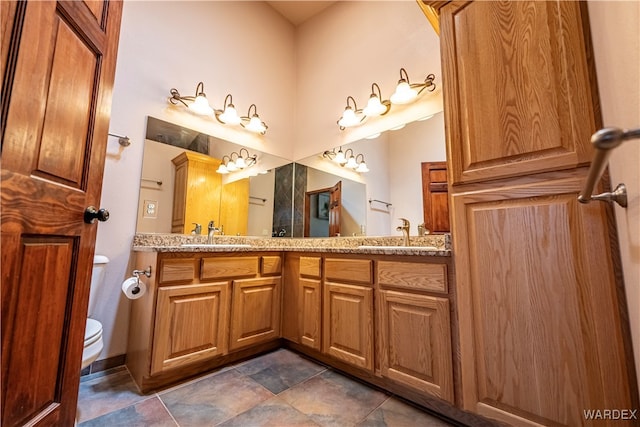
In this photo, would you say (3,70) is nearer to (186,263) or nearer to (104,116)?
(104,116)

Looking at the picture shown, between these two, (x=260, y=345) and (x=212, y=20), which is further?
(x=212, y=20)

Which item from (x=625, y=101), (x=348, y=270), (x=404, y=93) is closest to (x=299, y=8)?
(x=404, y=93)

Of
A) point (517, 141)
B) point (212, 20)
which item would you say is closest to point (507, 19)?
point (517, 141)

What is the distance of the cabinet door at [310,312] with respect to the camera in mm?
1833

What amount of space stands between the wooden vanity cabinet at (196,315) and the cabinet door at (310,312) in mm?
264

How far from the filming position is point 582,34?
0.96 m

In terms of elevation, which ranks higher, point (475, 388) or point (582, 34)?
point (582, 34)

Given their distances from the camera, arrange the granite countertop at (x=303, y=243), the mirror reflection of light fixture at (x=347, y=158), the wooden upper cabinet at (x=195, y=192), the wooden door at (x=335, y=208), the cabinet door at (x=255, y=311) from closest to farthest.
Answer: the granite countertop at (x=303, y=243) < the cabinet door at (x=255, y=311) < the wooden upper cabinet at (x=195, y=192) < the mirror reflection of light fixture at (x=347, y=158) < the wooden door at (x=335, y=208)

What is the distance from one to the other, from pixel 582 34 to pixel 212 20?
8.87 feet

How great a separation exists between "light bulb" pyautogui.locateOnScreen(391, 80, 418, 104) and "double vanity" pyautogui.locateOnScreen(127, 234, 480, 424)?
3.54ft

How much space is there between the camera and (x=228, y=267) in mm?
1810

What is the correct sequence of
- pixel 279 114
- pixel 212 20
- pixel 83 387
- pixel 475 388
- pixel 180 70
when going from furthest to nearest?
1. pixel 279 114
2. pixel 212 20
3. pixel 180 70
4. pixel 83 387
5. pixel 475 388

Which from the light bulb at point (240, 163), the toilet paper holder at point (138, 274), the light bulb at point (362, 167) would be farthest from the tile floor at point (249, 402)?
the light bulb at point (240, 163)

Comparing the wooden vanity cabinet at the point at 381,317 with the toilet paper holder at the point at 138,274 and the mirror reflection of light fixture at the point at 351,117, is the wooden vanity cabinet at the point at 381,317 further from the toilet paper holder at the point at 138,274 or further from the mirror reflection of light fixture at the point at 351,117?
the mirror reflection of light fixture at the point at 351,117
